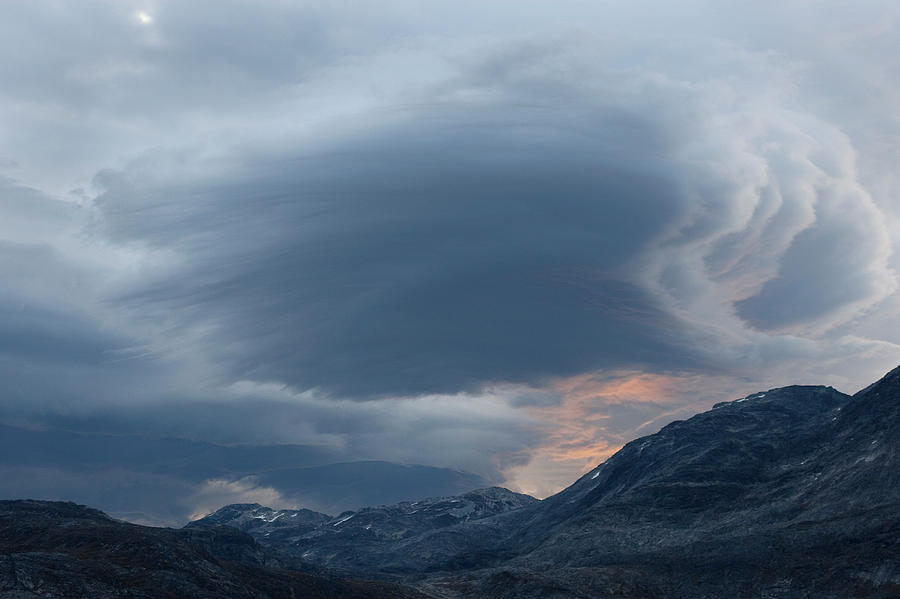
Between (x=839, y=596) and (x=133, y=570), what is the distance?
152892 mm

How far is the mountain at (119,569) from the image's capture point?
131m

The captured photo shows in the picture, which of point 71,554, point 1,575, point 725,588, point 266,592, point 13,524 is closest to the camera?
point 1,575

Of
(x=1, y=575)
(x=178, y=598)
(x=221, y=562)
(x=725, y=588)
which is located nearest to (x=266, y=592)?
(x=221, y=562)

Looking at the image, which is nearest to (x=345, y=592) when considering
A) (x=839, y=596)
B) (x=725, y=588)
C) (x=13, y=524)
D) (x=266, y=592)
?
(x=266, y=592)

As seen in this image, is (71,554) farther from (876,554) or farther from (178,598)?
(876,554)

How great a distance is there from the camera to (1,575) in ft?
415

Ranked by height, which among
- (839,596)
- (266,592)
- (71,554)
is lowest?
(839,596)

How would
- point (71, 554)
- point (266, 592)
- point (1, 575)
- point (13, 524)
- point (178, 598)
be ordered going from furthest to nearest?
1. point (13, 524)
2. point (266, 592)
3. point (71, 554)
4. point (178, 598)
5. point (1, 575)

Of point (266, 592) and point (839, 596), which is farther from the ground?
point (266, 592)

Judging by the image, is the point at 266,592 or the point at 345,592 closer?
the point at 266,592

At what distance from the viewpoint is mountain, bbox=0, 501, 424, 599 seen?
130875mm

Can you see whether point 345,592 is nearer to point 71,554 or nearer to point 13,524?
point 71,554

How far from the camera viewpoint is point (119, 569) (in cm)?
14900

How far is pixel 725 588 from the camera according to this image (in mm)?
199375
